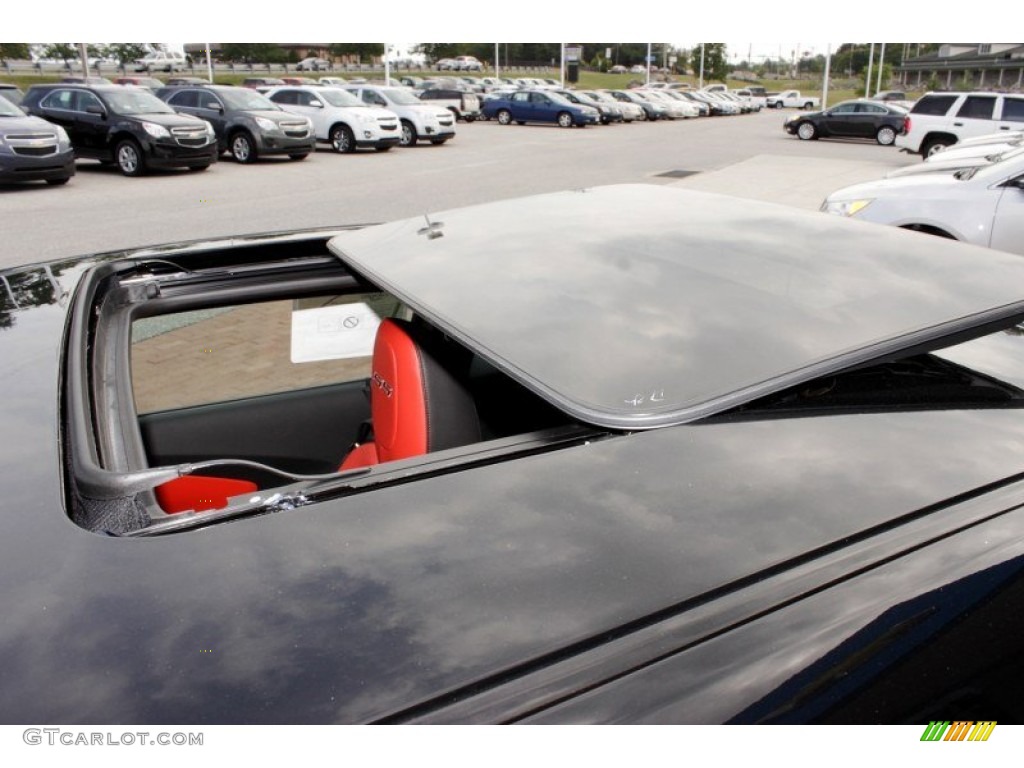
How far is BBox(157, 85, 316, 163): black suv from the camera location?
18234 millimetres

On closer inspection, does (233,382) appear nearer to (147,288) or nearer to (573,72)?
(147,288)

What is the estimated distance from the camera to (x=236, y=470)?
221 cm

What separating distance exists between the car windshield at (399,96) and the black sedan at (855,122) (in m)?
13.7

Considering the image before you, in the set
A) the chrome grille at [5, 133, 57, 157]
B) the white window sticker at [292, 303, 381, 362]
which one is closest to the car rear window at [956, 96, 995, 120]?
the chrome grille at [5, 133, 57, 157]

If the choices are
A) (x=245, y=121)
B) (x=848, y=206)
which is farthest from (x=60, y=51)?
(x=848, y=206)

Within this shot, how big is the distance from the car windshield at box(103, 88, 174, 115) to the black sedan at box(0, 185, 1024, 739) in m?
16.3

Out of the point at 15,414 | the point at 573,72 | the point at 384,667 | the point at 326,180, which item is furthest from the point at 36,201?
the point at 573,72

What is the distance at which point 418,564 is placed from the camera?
117 centimetres

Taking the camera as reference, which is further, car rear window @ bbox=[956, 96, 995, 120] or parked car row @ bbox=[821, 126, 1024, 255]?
car rear window @ bbox=[956, 96, 995, 120]

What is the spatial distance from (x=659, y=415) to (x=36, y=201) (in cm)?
1400

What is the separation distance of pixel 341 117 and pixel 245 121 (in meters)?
3.25

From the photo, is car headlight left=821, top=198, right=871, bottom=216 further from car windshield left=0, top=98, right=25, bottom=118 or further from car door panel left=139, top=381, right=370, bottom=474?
car windshield left=0, top=98, right=25, bottom=118

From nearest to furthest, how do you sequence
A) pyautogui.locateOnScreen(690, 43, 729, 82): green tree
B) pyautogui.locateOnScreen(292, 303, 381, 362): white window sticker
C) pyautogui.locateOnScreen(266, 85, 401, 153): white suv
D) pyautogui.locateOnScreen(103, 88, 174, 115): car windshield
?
pyautogui.locateOnScreen(292, 303, 381, 362): white window sticker
pyautogui.locateOnScreen(103, 88, 174, 115): car windshield
pyautogui.locateOnScreen(266, 85, 401, 153): white suv
pyautogui.locateOnScreen(690, 43, 729, 82): green tree

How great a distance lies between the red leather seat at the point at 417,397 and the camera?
1.83m
